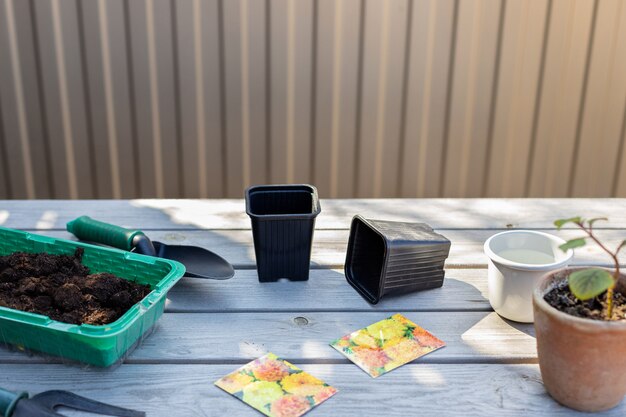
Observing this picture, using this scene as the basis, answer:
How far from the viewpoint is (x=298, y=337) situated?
1.05 metres

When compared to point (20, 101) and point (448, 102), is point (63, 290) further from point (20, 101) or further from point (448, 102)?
point (448, 102)

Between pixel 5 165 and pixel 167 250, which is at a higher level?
pixel 167 250

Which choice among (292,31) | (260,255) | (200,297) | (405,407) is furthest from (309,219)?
(292,31)

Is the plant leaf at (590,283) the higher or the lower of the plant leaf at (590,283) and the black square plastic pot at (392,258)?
the higher

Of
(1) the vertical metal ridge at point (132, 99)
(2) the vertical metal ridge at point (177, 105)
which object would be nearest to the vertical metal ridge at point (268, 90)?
(2) the vertical metal ridge at point (177, 105)

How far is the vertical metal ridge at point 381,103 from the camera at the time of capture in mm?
2486

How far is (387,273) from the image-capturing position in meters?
1.14

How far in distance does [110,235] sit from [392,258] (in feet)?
1.76

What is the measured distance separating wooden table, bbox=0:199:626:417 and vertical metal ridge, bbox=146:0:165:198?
109 cm

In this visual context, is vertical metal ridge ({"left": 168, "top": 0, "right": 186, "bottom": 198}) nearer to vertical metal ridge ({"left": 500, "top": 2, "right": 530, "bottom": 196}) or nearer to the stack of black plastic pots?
vertical metal ridge ({"left": 500, "top": 2, "right": 530, "bottom": 196})

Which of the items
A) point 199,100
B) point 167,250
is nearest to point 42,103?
point 199,100

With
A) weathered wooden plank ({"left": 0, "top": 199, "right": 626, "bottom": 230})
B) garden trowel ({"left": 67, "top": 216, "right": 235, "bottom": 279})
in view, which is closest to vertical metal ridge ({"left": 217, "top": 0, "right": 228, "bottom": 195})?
weathered wooden plank ({"left": 0, "top": 199, "right": 626, "bottom": 230})

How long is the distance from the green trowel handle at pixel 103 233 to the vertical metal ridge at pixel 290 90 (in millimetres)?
1325

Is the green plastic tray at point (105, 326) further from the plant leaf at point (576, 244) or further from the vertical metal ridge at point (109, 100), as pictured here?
the vertical metal ridge at point (109, 100)
